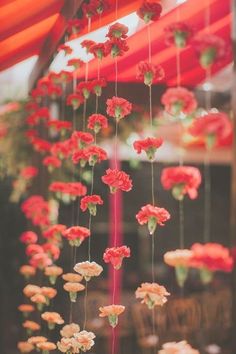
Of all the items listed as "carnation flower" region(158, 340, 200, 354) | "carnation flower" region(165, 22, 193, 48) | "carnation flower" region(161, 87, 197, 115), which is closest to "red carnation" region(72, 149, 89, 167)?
"carnation flower" region(161, 87, 197, 115)

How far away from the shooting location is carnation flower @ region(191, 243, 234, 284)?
1798mm

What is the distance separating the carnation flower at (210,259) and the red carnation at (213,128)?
1.14ft

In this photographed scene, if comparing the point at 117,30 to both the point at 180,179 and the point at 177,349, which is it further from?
the point at 177,349

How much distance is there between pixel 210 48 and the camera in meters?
1.91

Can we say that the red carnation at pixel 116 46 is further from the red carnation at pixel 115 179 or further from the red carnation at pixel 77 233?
the red carnation at pixel 77 233

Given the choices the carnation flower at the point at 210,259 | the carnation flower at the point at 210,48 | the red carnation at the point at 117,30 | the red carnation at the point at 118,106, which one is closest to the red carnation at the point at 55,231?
the red carnation at the point at 118,106

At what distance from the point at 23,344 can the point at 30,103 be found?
6.29ft

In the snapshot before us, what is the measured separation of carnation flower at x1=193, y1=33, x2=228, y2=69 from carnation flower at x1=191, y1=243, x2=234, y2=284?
639mm

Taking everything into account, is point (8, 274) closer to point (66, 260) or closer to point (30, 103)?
point (66, 260)

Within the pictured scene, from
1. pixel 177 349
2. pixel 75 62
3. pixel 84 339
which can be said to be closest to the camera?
pixel 177 349

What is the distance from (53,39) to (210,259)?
2489 mm

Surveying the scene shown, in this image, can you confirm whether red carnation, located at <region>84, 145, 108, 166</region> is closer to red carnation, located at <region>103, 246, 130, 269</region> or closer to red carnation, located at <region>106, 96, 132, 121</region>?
red carnation, located at <region>106, 96, 132, 121</region>

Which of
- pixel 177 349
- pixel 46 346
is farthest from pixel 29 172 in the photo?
pixel 177 349

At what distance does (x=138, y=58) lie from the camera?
3.67 metres
